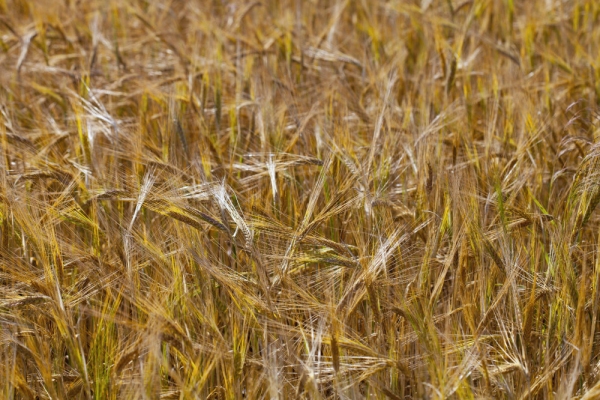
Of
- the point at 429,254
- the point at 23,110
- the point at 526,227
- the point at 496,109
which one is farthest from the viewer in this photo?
the point at 23,110

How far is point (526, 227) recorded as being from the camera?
68.0 inches

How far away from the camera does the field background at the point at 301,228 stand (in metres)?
1.38

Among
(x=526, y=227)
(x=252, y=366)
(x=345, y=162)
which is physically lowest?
(x=252, y=366)

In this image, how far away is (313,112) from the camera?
204 centimetres

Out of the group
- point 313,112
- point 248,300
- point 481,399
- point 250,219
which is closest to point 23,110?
point 313,112

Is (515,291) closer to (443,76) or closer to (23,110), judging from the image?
(443,76)

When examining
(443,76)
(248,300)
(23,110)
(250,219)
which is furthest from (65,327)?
(443,76)

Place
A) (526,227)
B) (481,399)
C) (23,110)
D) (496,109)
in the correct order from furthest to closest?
(23,110) → (496,109) → (526,227) → (481,399)

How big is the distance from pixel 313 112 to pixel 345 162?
1.09ft

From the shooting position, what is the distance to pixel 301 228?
1513mm

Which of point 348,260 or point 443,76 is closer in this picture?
point 348,260

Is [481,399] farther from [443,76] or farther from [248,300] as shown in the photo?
[443,76]

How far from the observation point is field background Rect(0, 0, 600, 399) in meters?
1.38

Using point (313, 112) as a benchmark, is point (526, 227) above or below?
below
